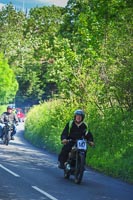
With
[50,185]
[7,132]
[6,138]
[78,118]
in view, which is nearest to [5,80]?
[6,138]

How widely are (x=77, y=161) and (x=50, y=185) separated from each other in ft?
3.97

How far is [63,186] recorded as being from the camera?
491 inches

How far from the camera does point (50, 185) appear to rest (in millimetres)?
12516

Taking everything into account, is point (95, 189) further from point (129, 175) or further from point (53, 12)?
point (53, 12)

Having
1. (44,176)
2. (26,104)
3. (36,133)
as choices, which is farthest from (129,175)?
(26,104)

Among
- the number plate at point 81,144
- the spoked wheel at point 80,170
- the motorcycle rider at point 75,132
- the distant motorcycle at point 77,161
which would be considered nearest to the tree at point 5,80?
the motorcycle rider at point 75,132

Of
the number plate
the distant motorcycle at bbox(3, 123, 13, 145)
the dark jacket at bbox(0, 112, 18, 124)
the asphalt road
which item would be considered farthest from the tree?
the number plate

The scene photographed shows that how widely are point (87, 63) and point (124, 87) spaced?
5.89 m

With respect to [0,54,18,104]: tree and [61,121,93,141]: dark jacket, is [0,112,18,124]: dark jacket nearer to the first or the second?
[61,121,93,141]: dark jacket

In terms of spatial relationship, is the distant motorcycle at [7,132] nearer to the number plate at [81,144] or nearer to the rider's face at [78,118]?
the rider's face at [78,118]

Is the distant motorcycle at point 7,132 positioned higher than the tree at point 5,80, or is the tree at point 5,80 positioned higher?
the tree at point 5,80

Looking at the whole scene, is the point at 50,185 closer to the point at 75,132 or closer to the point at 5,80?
the point at 75,132

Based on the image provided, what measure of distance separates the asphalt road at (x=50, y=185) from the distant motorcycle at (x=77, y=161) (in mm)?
215

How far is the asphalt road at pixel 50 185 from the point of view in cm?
1089
